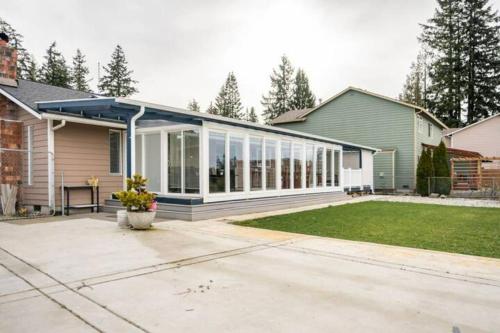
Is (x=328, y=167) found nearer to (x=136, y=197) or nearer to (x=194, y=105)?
(x=136, y=197)

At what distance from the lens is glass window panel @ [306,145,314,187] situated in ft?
47.8

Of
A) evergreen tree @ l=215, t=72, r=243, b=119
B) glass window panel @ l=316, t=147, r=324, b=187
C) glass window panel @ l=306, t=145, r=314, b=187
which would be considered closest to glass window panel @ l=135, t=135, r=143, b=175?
glass window panel @ l=306, t=145, r=314, b=187

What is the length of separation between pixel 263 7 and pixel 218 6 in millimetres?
1612

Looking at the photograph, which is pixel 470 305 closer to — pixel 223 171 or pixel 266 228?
pixel 266 228

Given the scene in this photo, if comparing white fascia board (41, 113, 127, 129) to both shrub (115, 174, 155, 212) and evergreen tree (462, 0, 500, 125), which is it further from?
evergreen tree (462, 0, 500, 125)

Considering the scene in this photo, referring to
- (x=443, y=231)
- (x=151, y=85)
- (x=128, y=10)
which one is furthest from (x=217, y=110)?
(x=443, y=231)

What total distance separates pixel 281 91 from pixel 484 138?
2442cm

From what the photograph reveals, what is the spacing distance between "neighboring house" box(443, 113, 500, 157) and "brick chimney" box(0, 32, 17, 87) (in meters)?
28.8

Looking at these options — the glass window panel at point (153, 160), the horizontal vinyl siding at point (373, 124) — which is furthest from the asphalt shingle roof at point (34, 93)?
the horizontal vinyl siding at point (373, 124)

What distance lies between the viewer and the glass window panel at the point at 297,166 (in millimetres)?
13734

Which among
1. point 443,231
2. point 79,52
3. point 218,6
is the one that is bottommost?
point 443,231

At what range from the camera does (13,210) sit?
10273 millimetres

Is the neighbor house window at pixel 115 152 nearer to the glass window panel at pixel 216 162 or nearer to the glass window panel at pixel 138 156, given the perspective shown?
the glass window panel at pixel 138 156

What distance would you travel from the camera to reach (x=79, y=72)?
4181 cm
